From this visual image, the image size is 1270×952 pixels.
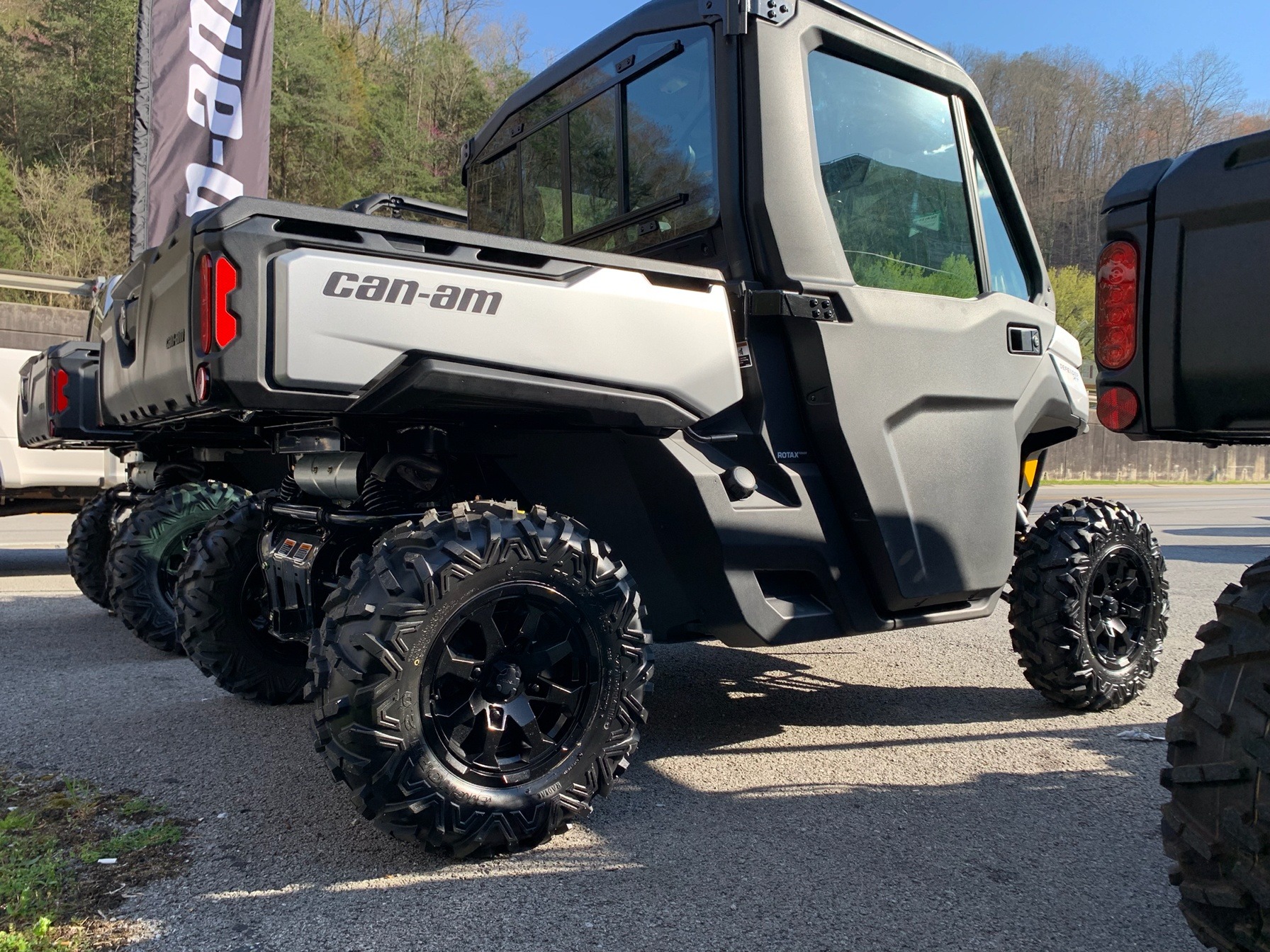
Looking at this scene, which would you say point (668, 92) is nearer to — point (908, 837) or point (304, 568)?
point (304, 568)

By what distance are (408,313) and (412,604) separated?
732mm

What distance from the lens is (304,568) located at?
3279mm

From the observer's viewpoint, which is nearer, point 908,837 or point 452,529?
point 452,529

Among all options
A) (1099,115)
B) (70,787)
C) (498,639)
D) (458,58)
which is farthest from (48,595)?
(1099,115)

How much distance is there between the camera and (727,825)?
2957 mm

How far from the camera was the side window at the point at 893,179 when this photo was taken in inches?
140

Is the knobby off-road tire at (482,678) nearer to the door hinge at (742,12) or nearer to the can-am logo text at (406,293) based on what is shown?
the can-am logo text at (406,293)

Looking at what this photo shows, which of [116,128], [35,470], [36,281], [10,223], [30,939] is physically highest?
[116,128]

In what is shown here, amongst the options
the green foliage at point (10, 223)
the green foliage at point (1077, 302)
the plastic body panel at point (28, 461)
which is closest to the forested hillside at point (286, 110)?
the green foliage at point (10, 223)

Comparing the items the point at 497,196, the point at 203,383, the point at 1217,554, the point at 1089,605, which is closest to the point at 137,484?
the point at 497,196

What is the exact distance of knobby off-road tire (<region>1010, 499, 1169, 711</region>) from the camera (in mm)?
4109

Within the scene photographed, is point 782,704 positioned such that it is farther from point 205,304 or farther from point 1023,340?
point 205,304

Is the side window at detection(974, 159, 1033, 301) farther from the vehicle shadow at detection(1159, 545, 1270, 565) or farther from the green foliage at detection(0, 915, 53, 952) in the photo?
the vehicle shadow at detection(1159, 545, 1270, 565)

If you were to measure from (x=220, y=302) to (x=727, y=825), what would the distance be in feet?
6.51
